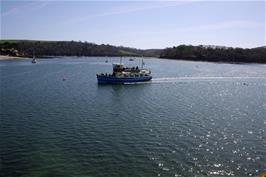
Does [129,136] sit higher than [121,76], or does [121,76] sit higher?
[121,76]

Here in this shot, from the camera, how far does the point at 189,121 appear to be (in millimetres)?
44844

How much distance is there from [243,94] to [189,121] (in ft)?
120

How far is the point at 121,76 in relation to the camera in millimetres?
90750

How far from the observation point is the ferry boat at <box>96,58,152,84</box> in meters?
88.4

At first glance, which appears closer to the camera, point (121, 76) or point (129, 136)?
point (129, 136)

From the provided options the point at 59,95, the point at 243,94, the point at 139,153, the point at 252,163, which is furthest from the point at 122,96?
the point at 252,163

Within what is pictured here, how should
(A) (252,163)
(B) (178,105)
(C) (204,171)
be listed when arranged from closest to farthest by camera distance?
(C) (204,171)
(A) (252,163)
(B) (178,105)

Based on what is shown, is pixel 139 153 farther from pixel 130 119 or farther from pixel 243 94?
pixel 243 94

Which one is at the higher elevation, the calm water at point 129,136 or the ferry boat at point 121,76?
the ferry boat at point 121,76

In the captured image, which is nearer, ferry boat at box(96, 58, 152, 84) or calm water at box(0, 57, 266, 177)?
calm water at box(0, 57, 266, 177)

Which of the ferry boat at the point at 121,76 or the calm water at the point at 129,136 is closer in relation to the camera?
the calm water at the point at 129,136

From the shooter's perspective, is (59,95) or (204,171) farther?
(59,95)

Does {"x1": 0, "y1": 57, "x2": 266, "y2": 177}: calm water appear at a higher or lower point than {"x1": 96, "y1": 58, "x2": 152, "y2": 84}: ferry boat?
lower

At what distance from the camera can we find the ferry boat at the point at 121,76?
290ft
